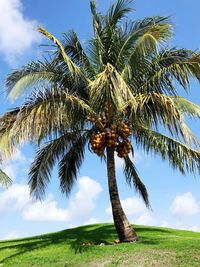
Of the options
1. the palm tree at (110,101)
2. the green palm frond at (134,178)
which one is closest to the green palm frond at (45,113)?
the palm tree at (110,101)

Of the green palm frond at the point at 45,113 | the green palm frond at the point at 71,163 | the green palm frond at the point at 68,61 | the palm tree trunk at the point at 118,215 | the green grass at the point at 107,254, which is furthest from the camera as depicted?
the green palm frond at the point at 71,163

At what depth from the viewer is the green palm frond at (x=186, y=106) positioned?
15.8m

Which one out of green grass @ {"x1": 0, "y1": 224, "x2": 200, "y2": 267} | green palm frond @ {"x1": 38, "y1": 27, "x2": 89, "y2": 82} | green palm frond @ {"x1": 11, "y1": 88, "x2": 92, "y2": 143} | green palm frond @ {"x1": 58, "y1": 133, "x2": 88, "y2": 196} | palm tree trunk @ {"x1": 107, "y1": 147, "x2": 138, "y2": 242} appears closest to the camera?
green grass @ {"x1": 0, "y1": 224, "x2": 200, "y2": 267}

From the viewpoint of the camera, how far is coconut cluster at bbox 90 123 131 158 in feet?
53.1

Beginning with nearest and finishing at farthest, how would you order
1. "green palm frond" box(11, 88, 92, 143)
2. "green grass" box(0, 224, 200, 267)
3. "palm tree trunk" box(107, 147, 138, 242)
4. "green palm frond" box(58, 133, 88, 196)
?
"green grass" box(0, 224, 200, 267) < "green palm frond" box(11, 88, 92, 143) < "palm tree trunk" box(107, 147, 138, 242) < "green palm frond" box(58, 133, 88, 196)

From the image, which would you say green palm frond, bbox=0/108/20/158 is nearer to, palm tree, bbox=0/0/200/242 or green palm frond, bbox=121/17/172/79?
palm tree, bbox=0/0/200/242

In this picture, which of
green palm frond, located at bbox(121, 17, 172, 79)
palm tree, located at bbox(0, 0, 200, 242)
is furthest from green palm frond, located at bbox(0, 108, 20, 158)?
green palm frond, located at bbox(121, 17, 172, 79)

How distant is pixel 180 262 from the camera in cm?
1276

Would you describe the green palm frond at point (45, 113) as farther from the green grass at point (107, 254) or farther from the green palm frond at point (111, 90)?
the green grass at point (107, 254)

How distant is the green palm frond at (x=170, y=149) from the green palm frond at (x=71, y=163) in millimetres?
2299

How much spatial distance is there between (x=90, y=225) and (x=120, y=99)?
11092 millimetres

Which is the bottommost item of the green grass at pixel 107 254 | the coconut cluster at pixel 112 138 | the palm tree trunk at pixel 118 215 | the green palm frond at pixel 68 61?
the green grass at pixel 107 254

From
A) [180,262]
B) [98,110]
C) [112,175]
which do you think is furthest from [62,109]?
[180,262]

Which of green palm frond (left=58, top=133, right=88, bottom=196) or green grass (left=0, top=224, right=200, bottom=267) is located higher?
green palm frond (left=58, top=133, right=88, bottom=196)
